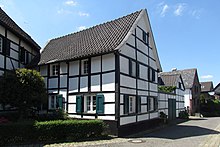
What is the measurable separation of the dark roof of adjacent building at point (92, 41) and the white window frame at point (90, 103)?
2874 mm

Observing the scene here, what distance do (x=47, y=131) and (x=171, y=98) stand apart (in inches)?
732

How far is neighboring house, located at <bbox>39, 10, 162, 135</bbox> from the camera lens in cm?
1357

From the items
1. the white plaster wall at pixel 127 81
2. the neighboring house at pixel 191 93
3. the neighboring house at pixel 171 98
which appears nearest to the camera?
the white plaster wall at pixel 127 81

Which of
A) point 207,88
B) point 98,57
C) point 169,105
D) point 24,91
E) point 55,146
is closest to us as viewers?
point 55,146

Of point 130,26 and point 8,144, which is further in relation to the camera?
point 130,26

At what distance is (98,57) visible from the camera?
14477 mm

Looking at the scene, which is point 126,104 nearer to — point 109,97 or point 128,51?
point 109,97

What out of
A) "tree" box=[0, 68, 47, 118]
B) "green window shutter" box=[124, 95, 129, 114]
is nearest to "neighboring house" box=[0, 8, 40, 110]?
"tree" box=[0, 68, 47, 118]

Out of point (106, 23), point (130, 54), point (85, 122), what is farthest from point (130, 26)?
point (85, 122)

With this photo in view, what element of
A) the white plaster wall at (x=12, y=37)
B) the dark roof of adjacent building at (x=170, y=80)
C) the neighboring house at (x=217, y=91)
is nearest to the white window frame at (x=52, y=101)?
the white plaster wall at (x=12, y=37)

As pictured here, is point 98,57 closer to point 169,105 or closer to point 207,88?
point 169,105

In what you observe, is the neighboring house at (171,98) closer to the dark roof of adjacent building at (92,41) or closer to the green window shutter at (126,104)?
the green window shutter at (126,104)

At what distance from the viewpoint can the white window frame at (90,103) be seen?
47.7ft

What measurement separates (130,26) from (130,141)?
26.2 feet
